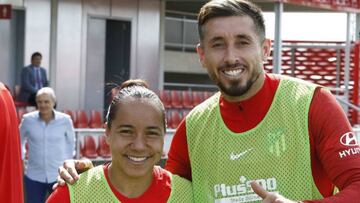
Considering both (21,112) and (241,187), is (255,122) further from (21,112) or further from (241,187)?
(21,112)

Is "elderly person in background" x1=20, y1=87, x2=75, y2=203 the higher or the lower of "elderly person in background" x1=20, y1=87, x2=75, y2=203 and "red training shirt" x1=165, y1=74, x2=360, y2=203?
the lower

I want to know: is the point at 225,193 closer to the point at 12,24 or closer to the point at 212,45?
the point at 212,45

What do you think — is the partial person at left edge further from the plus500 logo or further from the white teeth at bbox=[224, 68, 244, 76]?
the white teeth at bbox=[224, 68, 244, 76]

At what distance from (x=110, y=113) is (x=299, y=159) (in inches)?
26.0

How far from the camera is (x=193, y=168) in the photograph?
3.04 m

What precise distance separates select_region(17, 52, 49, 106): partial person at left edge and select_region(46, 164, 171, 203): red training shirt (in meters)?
11.3

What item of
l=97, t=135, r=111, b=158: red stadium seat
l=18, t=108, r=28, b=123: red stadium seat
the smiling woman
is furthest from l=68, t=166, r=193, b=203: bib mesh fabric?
l=18, t=108, r=28, b=123: red stadium seat

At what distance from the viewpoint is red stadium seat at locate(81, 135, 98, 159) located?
11.3 meters

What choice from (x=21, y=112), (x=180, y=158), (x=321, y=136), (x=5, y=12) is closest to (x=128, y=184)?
(x=180, y=158)

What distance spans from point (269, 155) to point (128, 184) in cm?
49

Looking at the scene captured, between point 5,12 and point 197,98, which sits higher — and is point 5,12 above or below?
above

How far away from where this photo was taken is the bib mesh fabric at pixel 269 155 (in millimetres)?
2842

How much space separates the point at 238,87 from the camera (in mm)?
2842

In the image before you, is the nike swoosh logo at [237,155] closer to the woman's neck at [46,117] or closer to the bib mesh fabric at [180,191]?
the bib mesh fabric at [180,191]
